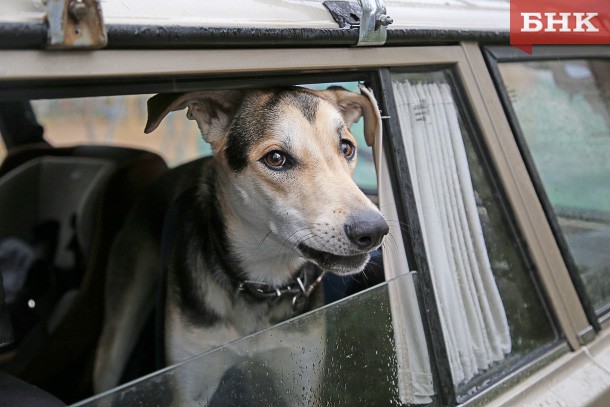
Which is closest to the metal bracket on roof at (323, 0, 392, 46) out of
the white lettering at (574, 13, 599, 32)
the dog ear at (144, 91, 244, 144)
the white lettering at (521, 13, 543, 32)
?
the dog ear at (144, 91, 244, 144)

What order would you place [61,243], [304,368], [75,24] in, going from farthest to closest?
[61,243], [304,368], [75,24]

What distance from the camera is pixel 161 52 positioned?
148cm

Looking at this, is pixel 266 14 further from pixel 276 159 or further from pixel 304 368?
pixel 304 368

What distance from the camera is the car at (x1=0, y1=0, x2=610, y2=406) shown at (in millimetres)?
1482

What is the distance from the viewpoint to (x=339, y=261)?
2166mm

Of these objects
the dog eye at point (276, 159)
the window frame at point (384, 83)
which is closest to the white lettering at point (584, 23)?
the window frame at point (384, 83)

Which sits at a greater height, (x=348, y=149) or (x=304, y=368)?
(x=348, y=149)

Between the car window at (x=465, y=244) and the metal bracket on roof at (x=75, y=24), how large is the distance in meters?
0.99

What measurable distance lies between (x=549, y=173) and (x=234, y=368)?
1.61 meters

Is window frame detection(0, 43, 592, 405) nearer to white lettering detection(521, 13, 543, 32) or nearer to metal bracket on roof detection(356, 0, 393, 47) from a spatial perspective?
metal bracket on roof detection(356, 0, 393, 47)

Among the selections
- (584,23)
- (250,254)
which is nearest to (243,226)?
(250,254)

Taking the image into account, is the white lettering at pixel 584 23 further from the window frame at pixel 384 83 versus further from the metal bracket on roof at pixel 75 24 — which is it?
the metal bracket on roof at pixel 75 24

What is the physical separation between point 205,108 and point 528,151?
3.72ft

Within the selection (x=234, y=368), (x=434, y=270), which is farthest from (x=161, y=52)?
(x=434, y=270)
